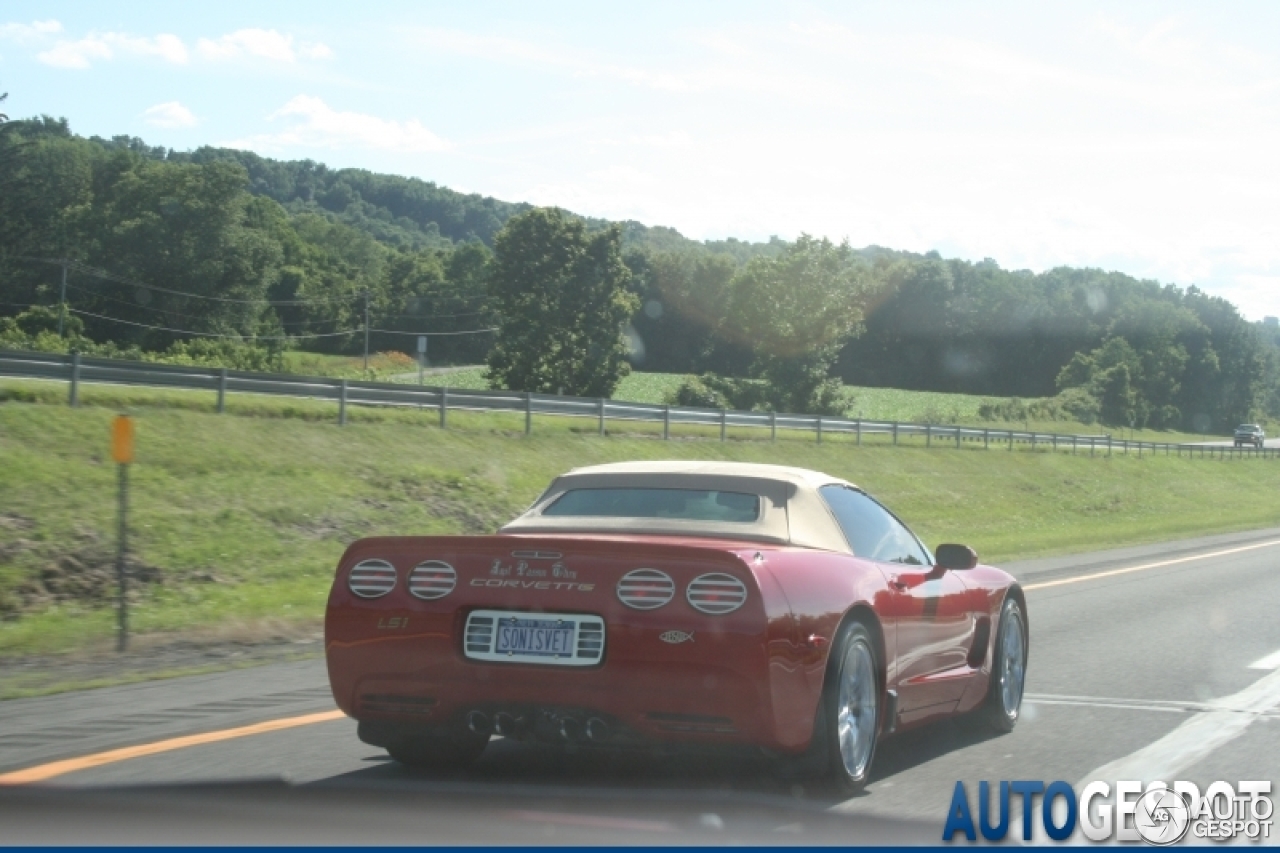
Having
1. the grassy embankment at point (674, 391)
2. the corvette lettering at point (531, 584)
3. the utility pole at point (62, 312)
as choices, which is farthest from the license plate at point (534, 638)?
the grassy embankment at point (674, 391)

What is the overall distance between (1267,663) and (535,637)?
774 cm

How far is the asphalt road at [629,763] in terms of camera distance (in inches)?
153

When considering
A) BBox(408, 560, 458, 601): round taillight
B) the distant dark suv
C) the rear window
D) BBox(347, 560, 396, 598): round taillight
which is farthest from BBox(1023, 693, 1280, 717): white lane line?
the distant dark suv

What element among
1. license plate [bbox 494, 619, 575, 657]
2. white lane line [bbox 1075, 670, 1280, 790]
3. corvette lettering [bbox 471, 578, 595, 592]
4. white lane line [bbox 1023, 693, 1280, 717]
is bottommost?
white lane line [bbox 1023, 693, 1280, 717]

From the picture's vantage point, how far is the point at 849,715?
6.44m

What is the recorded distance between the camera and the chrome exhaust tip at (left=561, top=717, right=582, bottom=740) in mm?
5945

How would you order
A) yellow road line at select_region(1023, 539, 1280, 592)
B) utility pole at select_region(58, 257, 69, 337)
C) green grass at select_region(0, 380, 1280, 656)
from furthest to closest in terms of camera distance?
1. utility pole at select_region(58, 257, 69, 337)
2. yellow road line at select_region(1023, 539, 1280, 592)
3. green grass at select_region(0, 380, 1280, 656)

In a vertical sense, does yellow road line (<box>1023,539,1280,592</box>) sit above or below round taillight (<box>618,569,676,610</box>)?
below

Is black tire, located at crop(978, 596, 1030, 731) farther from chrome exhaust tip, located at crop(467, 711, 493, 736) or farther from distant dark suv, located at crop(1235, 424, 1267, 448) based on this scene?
distant dark suv, located at crop(1235, 424, 1267, 448)

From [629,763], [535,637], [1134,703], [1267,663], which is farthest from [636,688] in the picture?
[1267,663]

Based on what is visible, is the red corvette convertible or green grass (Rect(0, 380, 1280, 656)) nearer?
the red corvette convertible

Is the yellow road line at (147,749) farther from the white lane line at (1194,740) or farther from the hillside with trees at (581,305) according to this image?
the hillside with trees at (581,305)

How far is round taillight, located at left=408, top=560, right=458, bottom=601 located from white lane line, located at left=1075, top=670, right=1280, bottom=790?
2.88 meters

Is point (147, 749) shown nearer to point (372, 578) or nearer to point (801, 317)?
point (372, 578)
